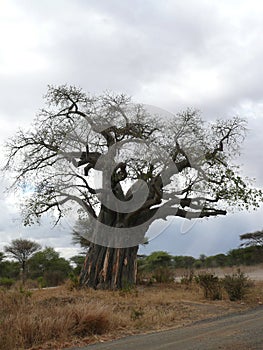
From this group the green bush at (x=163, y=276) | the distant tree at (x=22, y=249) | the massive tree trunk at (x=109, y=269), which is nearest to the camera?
the massive tree trunk at (x=109, y=269)

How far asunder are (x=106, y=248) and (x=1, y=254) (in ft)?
99.5

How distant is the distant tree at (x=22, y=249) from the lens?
44.3 metres

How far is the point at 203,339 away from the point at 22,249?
3888 cm

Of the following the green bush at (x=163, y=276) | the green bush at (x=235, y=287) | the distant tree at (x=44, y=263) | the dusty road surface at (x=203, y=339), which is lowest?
the dusty road surface at (x=203, y=339)

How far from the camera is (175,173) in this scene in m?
19.8

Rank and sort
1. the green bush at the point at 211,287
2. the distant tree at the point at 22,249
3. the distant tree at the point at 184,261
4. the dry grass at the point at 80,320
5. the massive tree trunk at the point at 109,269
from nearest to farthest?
the dry grass at the point at 80,320 → the green bush at the point at 211,287 → the massive tree trunk at the point at 109,269 → the distant tree at the point at 22,249 → the distant tree at the point at 184,261

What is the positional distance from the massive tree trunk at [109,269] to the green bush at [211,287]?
3.94 meters

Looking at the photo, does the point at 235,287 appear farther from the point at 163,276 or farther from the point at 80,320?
the point at 163,276

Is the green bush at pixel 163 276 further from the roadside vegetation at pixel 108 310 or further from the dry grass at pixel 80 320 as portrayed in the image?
the dry grass at pixel 80 320

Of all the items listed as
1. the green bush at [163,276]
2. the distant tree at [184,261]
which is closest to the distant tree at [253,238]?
the distant tree at [184,261]

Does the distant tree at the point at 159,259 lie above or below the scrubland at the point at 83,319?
above

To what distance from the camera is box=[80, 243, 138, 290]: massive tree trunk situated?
1898 centimetres

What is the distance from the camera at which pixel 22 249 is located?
44.6 meters

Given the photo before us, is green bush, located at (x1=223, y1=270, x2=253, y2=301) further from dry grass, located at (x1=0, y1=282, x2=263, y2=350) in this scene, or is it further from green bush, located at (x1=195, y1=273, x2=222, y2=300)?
dry grass, located at (x1=0, y1=282, x2=263, y2=350)
